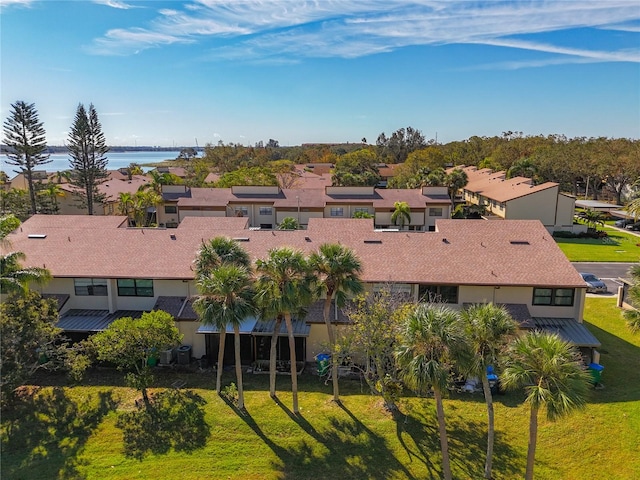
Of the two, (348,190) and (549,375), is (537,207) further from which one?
(549,375)

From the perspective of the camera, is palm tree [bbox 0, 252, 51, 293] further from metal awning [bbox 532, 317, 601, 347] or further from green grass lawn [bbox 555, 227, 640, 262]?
green grass lawn [bbox 555, 227, 640, 262]

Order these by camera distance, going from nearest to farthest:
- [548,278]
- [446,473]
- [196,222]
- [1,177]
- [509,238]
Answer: [446,473] < [548,278] < [509,238] < [196,222] < [1,177]

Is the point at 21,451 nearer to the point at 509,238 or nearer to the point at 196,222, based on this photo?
the point at 196,222

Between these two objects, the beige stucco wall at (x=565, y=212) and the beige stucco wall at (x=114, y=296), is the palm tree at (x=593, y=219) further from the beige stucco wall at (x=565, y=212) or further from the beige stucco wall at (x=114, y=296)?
the beige stucco wall at (x=114, y=296)

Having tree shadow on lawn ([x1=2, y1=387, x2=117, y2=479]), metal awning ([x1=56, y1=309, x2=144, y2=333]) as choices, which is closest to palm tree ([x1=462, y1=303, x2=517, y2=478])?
tree shadow on lawn ([x1=2, y1=387, x2=117, y2=479])

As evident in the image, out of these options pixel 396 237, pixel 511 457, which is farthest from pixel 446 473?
pixel 396 237

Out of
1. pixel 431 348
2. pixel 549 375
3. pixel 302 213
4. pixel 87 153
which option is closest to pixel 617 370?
pixel 549 375
